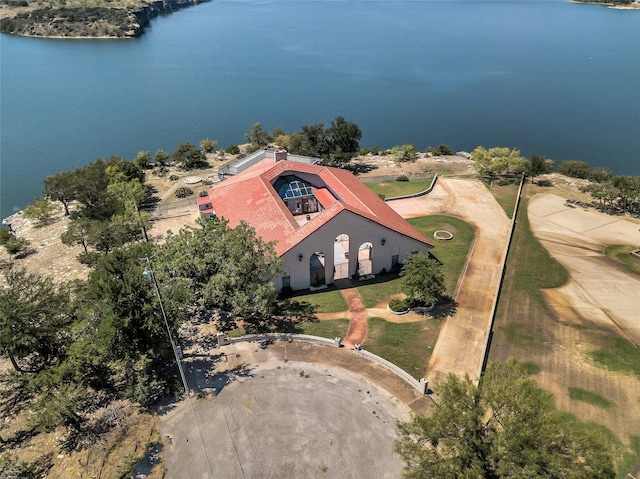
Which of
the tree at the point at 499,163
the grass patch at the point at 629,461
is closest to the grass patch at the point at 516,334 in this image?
the grass patch at the point at 629,461

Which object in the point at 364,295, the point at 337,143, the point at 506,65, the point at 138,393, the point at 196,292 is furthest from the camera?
the point at 506,65

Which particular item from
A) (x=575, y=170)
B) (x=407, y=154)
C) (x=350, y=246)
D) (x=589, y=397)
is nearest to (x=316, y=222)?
(x=350, y=246)

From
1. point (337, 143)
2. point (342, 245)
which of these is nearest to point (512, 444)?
point (342, 245)

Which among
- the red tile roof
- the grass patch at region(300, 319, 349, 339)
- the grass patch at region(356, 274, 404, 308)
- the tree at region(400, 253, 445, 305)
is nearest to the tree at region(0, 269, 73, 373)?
the red tile roof

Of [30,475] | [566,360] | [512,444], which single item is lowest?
[566,360]

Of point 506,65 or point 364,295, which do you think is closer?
point 364,295

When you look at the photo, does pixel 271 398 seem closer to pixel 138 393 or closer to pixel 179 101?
pixel 138 393

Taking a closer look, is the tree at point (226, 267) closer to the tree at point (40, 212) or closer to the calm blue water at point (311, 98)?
the tree at point (40, 212)
